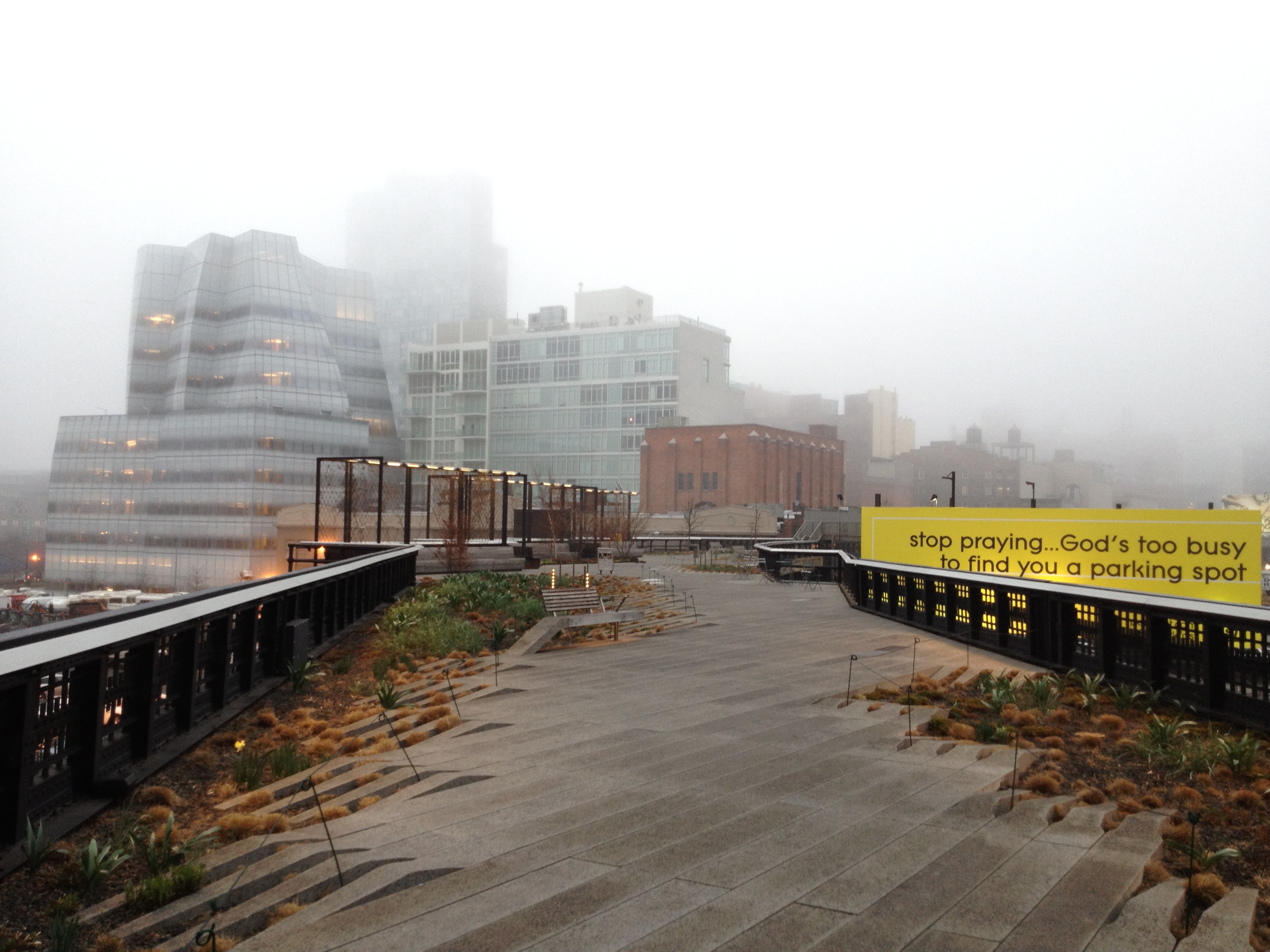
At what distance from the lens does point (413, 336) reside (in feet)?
576

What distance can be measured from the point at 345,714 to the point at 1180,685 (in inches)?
358

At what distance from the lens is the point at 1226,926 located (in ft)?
13.5

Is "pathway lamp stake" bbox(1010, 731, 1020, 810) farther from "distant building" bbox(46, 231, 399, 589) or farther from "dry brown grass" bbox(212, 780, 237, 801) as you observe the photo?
"distant building" bbox(46, 231, 399, 589)

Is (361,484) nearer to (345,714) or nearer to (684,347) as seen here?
(684,347)

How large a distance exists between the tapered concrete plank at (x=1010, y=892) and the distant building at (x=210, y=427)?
104 metres

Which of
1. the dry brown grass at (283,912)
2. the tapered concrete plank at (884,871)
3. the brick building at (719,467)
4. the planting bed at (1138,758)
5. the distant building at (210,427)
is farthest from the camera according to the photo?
the brick building at (719,467)

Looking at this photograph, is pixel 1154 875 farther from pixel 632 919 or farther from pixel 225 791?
pixel 225 791

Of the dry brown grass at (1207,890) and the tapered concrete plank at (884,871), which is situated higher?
the dry brown grass at (1207,890)

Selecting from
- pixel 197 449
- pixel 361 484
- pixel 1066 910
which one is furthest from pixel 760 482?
pixel 1066 910

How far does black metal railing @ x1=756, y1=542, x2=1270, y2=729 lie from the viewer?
27.3 ft

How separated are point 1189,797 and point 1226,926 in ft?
7.90

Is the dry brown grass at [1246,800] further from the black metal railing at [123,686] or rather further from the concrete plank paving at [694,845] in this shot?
the black metal railing at [123,686]

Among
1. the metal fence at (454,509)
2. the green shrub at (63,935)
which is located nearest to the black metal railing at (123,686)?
the green shrub at (63,935)

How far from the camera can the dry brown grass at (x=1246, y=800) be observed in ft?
19.9
